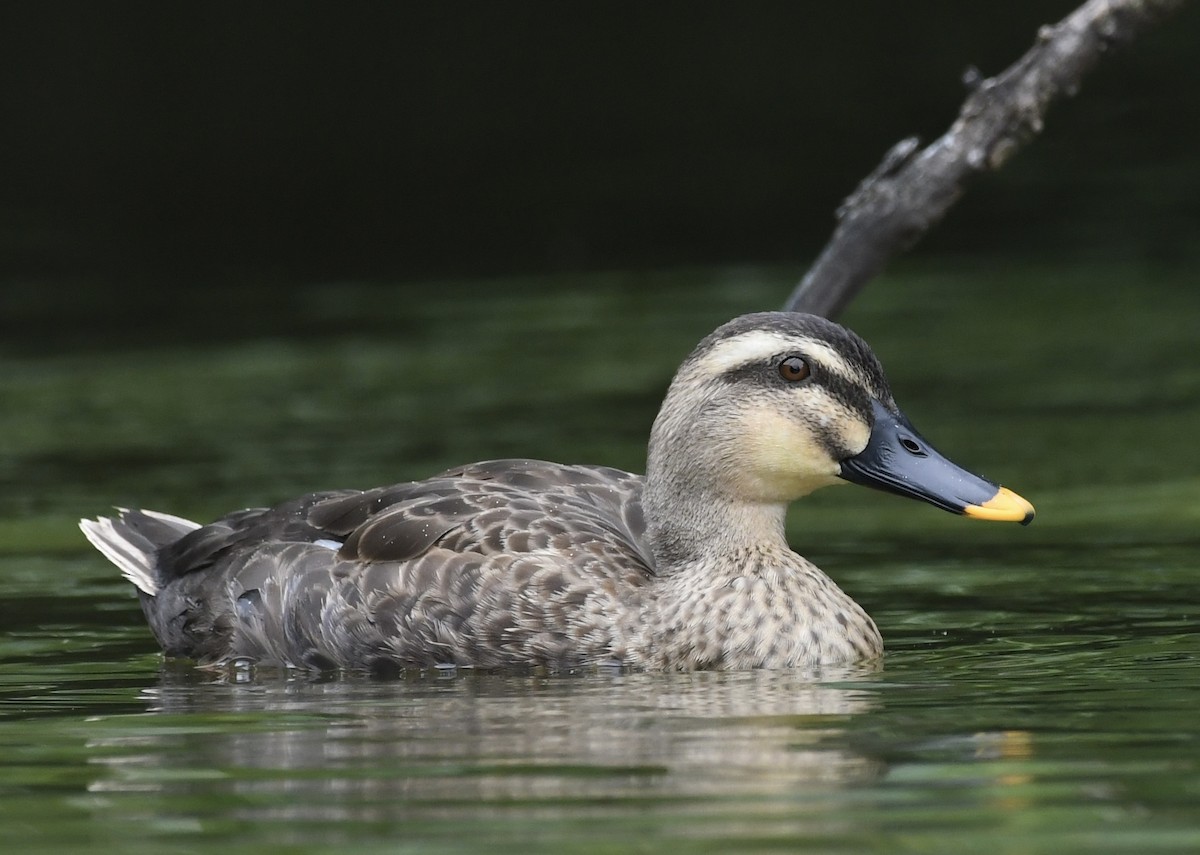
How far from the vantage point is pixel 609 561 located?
29.2ft

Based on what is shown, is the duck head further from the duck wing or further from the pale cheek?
the duck wing

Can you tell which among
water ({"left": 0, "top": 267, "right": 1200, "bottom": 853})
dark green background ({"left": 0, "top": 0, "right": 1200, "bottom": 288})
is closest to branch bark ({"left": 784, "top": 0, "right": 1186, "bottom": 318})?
water ({"left": 0, "top": 267, "right": 1200, "bottom": 853})

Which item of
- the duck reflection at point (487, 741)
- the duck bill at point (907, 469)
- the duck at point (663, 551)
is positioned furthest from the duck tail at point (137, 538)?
the duck bill at point (907, 469)

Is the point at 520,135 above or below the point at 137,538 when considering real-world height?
above

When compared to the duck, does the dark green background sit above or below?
above

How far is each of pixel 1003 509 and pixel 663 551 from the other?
1317 mm

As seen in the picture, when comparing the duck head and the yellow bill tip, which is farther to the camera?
the duck head

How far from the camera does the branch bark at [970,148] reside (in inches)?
417

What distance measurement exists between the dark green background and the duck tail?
11917 millimetres

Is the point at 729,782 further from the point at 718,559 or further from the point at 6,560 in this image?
the point at 6,560

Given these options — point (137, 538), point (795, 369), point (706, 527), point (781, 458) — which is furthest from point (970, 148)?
point (137, 538)

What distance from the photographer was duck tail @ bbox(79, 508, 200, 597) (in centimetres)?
1023

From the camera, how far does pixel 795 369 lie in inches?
345

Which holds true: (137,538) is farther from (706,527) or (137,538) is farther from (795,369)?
(795,369)
